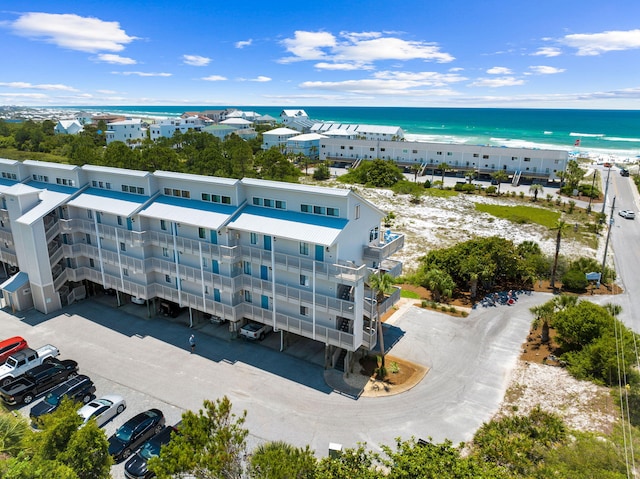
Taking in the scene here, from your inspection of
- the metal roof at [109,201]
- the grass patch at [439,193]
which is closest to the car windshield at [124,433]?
the metal roof at [109,201]

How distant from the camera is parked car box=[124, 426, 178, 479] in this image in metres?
20.7

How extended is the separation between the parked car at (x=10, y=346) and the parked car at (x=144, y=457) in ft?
49.4

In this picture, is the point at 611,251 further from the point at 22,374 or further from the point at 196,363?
the point at 22,374

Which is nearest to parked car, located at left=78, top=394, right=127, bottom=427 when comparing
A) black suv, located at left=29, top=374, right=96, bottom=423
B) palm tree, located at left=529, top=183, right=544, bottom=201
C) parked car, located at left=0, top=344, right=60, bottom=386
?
black suv, located at left=29, top=374, right=96, bottom=423

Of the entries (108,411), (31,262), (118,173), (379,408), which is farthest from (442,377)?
(31,262)

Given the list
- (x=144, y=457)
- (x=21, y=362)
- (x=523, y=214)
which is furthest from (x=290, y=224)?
(x=523, y=214)

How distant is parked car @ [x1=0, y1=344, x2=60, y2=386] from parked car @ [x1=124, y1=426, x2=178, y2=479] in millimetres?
12043

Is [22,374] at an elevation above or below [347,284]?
below

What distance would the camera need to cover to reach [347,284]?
87.9 feet

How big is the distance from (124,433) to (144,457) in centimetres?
230

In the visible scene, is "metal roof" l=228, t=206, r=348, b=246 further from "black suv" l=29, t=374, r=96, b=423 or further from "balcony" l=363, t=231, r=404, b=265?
"black suv" l=29, t=374, r=96, b=423

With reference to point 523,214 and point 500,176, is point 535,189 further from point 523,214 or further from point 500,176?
point 523,214

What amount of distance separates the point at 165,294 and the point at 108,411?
39.0 feet

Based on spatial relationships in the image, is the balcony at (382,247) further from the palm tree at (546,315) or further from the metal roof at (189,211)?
the palm tree at (546,315)
